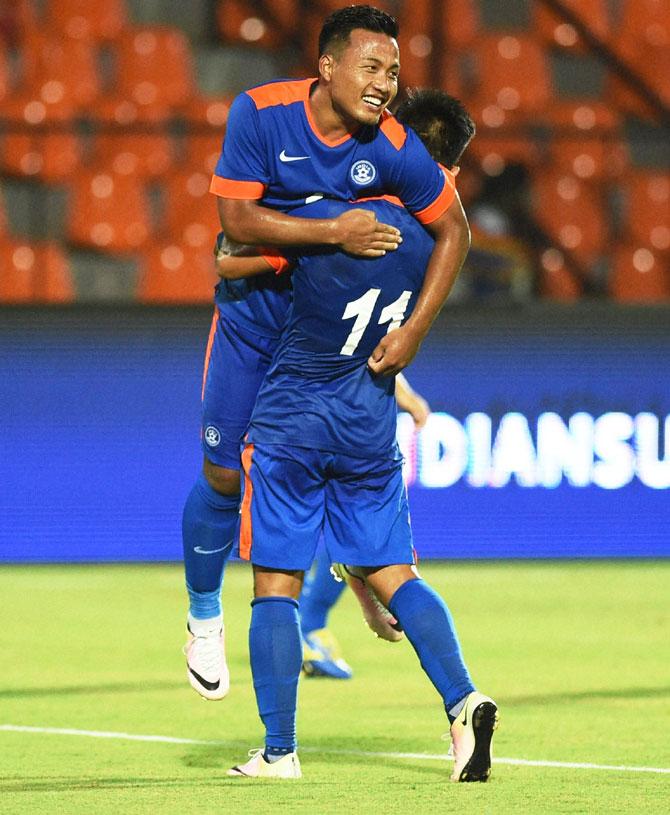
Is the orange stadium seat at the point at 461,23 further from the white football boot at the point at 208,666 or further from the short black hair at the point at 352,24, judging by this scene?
the short black hair at the point at 352,24

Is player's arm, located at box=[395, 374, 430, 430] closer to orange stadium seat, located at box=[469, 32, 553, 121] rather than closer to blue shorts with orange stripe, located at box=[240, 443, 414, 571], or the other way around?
blue shorts with orange stripe, located at box=[240, 443, 414, 571]

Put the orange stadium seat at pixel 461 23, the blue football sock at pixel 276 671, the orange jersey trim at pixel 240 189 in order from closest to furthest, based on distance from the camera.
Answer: the orange jersey trim at pixel 240 189 < the blue football sock at pixel 276 671 < the orange stadium seat at pixel 461 23

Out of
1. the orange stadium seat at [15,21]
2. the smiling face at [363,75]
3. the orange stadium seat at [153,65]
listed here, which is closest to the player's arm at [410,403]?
the smiling face at [363,75]

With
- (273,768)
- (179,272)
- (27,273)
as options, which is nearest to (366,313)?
(273,768)

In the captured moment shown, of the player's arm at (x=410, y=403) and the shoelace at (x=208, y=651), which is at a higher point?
the player's arm at (x=410, y=403)

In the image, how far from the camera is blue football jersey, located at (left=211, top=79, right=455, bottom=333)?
4.78 metres

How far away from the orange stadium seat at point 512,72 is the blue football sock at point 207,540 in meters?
9.81

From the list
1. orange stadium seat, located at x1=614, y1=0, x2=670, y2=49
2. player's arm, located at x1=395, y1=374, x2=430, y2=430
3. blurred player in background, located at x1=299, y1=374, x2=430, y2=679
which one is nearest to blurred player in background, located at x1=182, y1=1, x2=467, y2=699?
player's arm, located at x1=395, y1=374, x2=430, y2=430

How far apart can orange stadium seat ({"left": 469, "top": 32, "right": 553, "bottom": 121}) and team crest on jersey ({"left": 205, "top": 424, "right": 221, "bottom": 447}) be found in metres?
9.96

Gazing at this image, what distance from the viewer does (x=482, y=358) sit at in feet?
35.9

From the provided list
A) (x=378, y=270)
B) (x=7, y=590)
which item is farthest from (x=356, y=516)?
(x=7, y=590)

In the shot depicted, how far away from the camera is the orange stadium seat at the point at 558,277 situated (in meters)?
13.4

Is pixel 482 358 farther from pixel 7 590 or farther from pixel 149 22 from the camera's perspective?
pixel 149 22

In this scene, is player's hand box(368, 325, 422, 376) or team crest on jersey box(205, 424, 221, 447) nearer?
player's hand box(368, 325, 422, 376)
